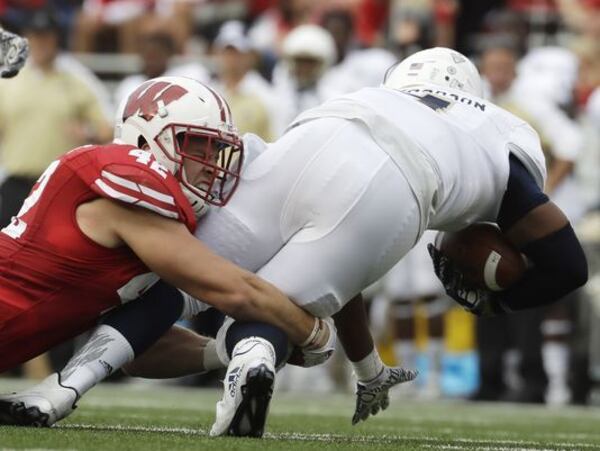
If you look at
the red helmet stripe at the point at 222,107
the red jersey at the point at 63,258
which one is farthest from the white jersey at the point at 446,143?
the red jersey at the point at 63,258

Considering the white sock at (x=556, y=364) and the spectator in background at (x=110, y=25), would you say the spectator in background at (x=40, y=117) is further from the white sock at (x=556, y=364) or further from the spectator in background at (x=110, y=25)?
the white sock at (x=556, y=364)

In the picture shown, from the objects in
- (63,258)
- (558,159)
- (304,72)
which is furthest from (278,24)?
(63,258)

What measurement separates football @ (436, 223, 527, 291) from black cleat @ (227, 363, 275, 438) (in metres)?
0.99

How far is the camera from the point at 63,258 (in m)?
4.29

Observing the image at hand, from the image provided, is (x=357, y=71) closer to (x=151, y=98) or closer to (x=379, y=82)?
(x=379, y=82)

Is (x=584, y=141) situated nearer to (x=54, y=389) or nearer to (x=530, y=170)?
(x=530, y=170)

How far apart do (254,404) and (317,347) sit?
1.20 feet

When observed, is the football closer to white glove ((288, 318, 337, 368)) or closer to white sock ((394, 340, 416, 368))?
white glove ((288, 318, 337, 368))

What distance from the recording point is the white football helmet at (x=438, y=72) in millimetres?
4891

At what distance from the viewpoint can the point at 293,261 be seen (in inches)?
171

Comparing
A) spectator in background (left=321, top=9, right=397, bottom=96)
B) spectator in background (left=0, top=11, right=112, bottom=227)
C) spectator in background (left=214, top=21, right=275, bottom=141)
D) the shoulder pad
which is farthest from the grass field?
spectator in background (left=321, top=9, right=397, bottom=96)

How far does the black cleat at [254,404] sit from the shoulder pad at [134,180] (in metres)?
0.48

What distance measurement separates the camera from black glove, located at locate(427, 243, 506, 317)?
4.98m

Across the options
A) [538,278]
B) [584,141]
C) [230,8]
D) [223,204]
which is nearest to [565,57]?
[584,141]
